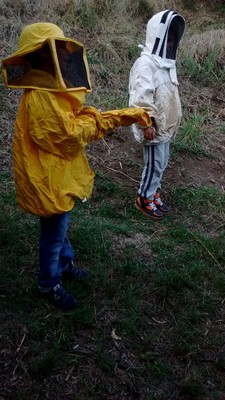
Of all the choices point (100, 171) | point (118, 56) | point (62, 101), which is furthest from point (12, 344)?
point (118, 56)

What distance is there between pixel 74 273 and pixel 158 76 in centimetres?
165

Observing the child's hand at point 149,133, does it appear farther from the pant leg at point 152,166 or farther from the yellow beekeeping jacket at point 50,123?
the yellow beekeeping jacket at point 50,123

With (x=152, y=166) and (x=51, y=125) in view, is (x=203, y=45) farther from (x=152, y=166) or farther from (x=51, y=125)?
(x=51, y=125)

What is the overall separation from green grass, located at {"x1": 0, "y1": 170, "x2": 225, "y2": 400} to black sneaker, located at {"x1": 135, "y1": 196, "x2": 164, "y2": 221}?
0.21 feet

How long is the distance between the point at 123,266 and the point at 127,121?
1.10 metres

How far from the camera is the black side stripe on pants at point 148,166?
4.05 m

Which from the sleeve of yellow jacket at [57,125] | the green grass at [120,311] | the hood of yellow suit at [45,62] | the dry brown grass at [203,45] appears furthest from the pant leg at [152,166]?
the dry brown grass at [203,45]

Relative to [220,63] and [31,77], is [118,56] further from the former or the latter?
[31,77]

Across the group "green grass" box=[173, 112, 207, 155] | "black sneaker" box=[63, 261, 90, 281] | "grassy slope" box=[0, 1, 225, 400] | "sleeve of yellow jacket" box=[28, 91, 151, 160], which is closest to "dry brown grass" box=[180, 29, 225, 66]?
"green grass" box=[173, 112, 207, 155]

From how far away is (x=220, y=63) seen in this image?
24.2ft

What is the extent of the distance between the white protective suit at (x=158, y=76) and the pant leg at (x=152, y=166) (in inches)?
5.4

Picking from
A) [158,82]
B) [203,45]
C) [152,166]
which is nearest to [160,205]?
[152,166]

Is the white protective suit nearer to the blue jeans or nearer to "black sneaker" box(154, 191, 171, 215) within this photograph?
"black sneaker" box(154, 191, 171, 215)

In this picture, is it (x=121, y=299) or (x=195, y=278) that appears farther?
(x=195, y=278)
